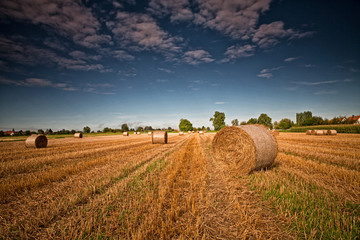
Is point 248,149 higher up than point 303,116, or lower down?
lower down

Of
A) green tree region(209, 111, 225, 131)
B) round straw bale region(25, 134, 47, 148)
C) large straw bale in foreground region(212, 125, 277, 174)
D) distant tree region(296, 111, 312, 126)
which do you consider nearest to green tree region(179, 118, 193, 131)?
green tree region(209, 111, 225, 131)

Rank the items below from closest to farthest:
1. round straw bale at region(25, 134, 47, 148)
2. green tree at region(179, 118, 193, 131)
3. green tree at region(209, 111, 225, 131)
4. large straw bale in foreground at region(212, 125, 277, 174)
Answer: large straw bale in foreground at region(212, 125, 277, 174) < round straw bale at region(25, 134, 47, 148) < green tree at region(209, 111, 225, 131) < green tree at region(179, 118, 193, 131)

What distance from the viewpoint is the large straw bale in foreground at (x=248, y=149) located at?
5.39m

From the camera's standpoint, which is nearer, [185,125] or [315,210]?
[315,210]

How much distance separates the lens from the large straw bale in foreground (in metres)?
5.39

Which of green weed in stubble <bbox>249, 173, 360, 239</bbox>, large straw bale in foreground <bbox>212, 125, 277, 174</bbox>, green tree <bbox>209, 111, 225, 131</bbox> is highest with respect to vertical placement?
green tree <bbox>209, 111, 225, 131</bbox>

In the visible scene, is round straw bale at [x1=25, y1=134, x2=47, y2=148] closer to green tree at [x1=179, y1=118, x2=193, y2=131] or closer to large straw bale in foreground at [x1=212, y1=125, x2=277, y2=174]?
large straw bale in foreground at [x1=212, y1=125, x2=277, y2=174]

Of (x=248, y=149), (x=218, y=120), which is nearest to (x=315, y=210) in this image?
(x=248, y=149)

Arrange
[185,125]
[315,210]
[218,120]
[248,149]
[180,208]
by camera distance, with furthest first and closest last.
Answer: [185,125]
[218,120]
[248,149]
[180,208]
[315,210]

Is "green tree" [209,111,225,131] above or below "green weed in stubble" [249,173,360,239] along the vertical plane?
above

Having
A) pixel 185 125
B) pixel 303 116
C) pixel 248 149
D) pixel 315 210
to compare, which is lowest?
pixel 315 210

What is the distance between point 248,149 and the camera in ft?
18.6

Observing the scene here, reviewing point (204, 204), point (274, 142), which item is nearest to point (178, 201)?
point (204, 204)

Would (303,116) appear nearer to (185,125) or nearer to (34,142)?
(185,125)
